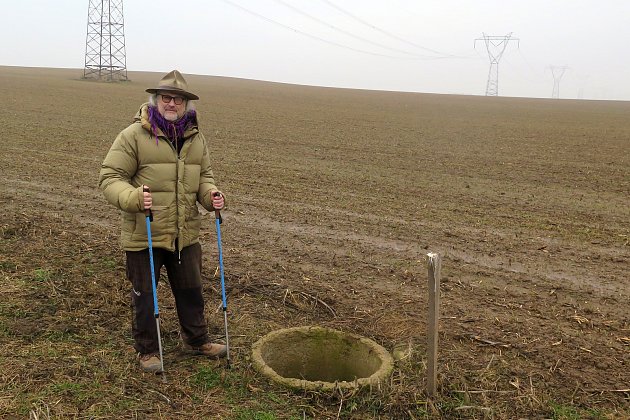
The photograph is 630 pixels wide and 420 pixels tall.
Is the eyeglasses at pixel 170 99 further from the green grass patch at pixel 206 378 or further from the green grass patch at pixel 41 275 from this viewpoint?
the green grass patch at pixel 41 275

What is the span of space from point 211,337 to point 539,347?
2.74 metres

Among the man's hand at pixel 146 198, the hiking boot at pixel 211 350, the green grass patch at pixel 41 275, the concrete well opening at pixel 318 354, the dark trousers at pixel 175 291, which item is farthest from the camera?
the green grass patch at pixel 41 275

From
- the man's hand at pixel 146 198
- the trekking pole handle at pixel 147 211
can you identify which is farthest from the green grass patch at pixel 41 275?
the man's hand at pixel 146 198

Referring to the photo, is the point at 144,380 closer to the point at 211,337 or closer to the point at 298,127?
the point at 211,337

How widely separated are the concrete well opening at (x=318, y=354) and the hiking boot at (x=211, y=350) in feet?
0.91

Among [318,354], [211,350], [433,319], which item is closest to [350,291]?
[318,354]

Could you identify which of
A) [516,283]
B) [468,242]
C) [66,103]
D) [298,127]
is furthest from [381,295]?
[66,103]

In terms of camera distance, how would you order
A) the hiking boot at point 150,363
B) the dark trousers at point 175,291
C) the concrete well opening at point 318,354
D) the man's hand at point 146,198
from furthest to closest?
the concrete well opening at point 318,354 → the hiking boot at point 150,363 → the dark trousers at point 175,291 → the man's hand at point 146,198

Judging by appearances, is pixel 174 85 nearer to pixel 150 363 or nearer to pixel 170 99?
pixel 170 99

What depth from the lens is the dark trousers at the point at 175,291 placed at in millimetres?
3969

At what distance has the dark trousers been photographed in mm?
3969

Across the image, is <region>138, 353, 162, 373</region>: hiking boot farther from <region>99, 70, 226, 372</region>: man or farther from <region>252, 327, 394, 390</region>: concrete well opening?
<region>252, 327, 394, 390</region>: concrete well opening

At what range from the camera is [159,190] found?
3.85m

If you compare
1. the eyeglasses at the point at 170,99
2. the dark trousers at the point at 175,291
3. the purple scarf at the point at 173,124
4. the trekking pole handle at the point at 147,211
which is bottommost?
the dark trousers at the point at 175,291
